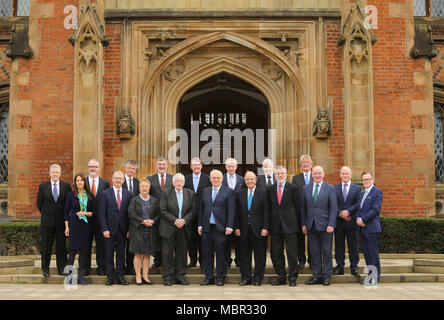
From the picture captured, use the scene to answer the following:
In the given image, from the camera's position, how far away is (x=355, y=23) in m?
11.7

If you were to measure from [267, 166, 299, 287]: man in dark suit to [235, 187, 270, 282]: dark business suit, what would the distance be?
10 centimetres

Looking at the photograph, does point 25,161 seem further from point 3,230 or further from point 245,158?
point 245,158

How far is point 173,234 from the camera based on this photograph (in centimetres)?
856

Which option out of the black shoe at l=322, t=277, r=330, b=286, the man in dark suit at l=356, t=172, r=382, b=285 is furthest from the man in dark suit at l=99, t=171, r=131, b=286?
the man in dark suit at l=356, t=172, r=382, b=285

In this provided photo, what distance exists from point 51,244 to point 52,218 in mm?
392

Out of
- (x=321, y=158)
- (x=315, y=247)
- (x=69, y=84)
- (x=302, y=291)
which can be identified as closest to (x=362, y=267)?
(x=315, y=247)

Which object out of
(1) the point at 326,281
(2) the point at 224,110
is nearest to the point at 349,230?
(1) the point at 326,281

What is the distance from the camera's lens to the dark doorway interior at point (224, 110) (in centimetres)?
1544

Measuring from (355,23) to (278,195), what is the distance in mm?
4872

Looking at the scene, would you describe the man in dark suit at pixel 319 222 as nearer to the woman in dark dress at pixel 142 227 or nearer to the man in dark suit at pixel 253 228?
the man in dark suit at pixel 253 228

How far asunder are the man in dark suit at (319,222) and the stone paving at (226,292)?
11.4 inches

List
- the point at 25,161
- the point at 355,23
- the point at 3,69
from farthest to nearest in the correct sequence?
the point at 3,69, the point at 25,161, the point at 355,23

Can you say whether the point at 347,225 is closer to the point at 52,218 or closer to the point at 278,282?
the point at 278,282

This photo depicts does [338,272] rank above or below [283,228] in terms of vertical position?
below
